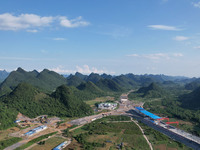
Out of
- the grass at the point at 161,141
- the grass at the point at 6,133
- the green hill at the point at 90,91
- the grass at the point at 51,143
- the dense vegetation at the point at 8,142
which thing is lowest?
the grass at the point at 161,141

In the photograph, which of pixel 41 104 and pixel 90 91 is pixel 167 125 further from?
pixel 90 91

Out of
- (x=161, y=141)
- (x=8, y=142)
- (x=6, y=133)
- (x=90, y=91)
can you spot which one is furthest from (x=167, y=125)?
(x=90, y=91)

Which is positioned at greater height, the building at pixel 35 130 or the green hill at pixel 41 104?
the green hill at pixel 41 104

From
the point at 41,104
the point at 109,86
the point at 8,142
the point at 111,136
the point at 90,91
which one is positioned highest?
the point at 109,86

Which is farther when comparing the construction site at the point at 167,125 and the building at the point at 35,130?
the building at the point at 35,130

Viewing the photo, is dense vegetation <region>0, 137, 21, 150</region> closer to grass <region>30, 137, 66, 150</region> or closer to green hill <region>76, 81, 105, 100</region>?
grass <region>30, 137, 66, 150</region>

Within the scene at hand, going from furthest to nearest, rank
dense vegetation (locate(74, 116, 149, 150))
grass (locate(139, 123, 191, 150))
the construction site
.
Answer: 1. the construction site
2. grass (locate(139, 123, 191, 150))
3. dense vegetation (locate(74, 116, 149, 150))

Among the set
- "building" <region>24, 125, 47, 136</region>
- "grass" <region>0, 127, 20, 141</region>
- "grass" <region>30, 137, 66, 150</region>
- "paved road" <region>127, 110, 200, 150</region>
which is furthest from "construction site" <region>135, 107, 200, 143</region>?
"grass" <region>0, 127, 20, 141</region>

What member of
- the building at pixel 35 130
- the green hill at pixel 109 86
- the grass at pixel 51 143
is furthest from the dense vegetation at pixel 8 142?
the green hill at pixel 109 86

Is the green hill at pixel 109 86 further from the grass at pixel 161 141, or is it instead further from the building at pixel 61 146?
the building at pixel 61 146
